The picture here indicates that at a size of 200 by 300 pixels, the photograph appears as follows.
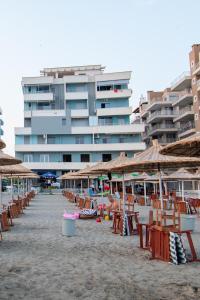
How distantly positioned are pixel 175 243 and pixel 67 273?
2531mm

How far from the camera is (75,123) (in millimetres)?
64875

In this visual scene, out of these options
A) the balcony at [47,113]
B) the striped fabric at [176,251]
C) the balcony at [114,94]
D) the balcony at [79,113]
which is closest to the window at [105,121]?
the balcony at [79,113]

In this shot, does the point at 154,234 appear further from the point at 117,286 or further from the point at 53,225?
the point at 53,225

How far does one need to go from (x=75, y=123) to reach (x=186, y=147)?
58379mm

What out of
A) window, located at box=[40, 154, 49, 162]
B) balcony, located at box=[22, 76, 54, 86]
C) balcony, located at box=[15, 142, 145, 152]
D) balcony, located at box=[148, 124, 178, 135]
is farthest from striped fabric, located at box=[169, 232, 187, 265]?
balcony, located at box=[22, 76, 54, 86]

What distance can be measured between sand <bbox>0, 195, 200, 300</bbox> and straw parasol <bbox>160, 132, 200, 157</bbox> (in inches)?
95.7

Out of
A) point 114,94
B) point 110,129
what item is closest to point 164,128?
point 110,129

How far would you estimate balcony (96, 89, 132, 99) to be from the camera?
2527 inches

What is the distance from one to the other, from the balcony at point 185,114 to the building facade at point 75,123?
6.16 m

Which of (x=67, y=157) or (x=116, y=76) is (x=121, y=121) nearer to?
(x=116, y=76)

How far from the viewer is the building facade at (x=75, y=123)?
202 ft

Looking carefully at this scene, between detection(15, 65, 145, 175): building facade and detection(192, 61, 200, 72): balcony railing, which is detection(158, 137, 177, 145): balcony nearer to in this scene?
detection(15, 65, 145, 175): building facade

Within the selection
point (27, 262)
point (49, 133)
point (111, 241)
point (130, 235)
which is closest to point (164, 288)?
point (27, 262)

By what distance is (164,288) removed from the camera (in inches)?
267
